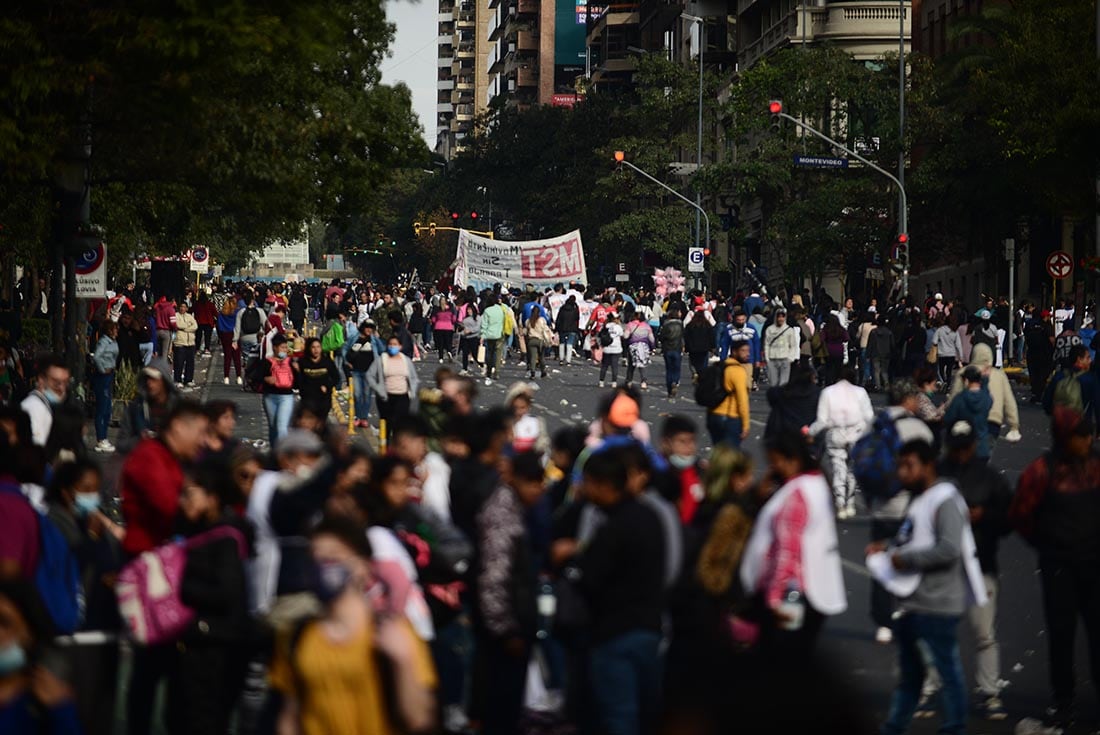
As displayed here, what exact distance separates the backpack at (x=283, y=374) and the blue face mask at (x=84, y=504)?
1250 cm

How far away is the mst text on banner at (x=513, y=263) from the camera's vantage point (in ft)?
192

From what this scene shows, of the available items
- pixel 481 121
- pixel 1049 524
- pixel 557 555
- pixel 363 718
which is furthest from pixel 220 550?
pixel 481 121

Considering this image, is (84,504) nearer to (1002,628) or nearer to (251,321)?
(1002,628)

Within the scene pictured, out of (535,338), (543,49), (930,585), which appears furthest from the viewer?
(543,49)

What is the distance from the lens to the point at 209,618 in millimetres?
8828

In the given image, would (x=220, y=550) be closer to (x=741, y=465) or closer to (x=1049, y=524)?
(x=741, y=465)

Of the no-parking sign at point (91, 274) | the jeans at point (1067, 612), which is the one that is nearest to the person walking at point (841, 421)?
the jeans at point (1067, 612)

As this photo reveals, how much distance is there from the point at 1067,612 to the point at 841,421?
7565mm

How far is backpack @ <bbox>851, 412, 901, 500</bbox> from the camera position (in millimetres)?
12609

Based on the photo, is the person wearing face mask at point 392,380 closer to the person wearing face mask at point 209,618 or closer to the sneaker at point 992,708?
the sneaker at point 992,708

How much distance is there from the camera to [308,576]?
834 centimetres

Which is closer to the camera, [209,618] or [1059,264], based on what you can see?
[209,618]

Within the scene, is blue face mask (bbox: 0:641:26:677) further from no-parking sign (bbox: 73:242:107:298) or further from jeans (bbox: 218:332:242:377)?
jeans (bbox: 218:332:242:377)

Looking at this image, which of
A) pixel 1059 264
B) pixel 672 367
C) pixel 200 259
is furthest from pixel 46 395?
pixel 200 259
